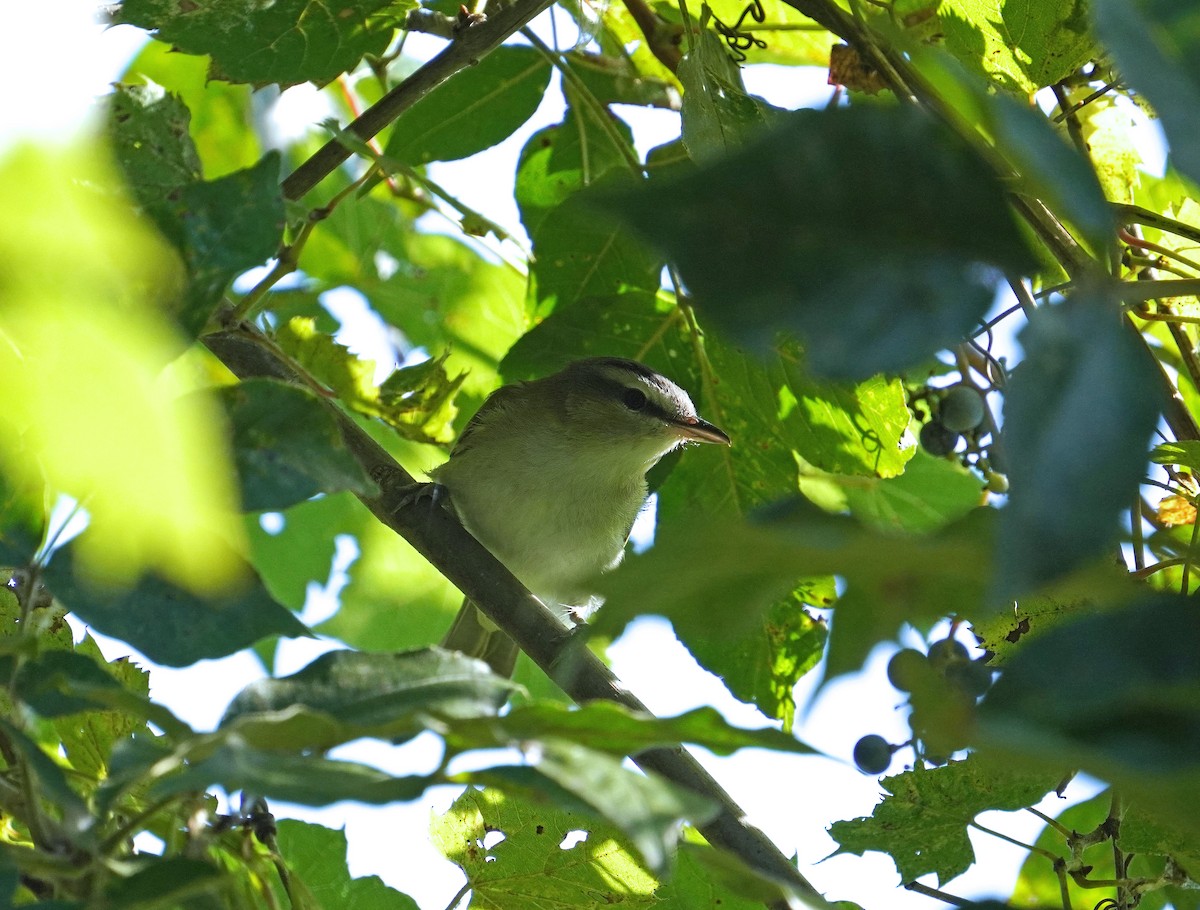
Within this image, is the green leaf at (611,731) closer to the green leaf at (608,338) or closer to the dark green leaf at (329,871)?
the dark green leaf at (329,871)

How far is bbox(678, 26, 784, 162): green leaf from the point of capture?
2174 millimetres

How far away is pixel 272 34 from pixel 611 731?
5.79 feet

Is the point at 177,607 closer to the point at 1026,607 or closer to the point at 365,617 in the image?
the point at 1026,607

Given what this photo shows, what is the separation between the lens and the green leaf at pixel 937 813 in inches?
75.4

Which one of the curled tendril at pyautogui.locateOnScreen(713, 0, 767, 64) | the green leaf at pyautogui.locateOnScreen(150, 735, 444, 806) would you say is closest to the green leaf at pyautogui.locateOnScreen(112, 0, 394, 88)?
the curled tendril at pyautogui.locateOnScreen(713, 0, 767, 64)

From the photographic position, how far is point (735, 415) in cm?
306

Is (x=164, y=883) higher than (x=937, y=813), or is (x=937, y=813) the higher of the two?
(x=937, y=813)

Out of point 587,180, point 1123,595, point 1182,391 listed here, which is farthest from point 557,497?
point 1123,595

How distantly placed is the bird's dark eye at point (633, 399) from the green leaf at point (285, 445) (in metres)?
3.10

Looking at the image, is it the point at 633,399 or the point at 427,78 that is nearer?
the point at 427,78

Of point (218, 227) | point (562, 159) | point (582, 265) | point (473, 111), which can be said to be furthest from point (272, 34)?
point (218, 227)

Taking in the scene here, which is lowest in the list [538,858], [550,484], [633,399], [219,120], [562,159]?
[538,858]

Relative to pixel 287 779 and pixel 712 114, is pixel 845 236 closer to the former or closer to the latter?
pixel 287 779

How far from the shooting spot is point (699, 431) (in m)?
3.36
